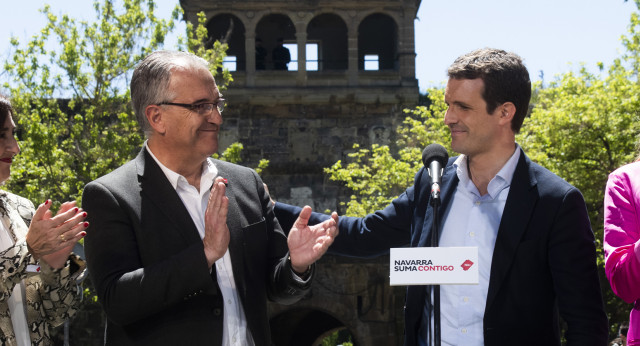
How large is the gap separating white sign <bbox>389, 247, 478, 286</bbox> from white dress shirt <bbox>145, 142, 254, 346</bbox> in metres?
0.75

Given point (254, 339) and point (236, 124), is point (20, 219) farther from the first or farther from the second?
point (236, 124)

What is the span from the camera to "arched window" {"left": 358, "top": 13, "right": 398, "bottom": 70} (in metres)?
36.5

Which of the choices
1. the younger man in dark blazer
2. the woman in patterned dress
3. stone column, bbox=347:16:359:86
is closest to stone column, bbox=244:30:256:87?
stone column, bbox=347:16:359:86

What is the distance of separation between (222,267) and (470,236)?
1097 mm

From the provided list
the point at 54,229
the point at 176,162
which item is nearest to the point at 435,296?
the point at 176,162

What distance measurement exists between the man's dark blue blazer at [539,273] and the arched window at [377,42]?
3240cm

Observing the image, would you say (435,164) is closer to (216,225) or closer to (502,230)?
(502,230)

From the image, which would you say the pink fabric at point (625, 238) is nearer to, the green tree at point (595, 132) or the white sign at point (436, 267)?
the white sign at point (436, 267)

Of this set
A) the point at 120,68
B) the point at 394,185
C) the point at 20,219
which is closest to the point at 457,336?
the point at 20,219

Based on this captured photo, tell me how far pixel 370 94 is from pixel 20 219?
2778cm

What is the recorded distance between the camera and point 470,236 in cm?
428

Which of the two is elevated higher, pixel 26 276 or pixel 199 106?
pixel 199 106

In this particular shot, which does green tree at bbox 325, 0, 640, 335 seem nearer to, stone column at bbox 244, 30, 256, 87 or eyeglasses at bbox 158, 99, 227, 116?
stone column at bbox 244, 30, 256, 87

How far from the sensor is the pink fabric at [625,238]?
13.6ft
